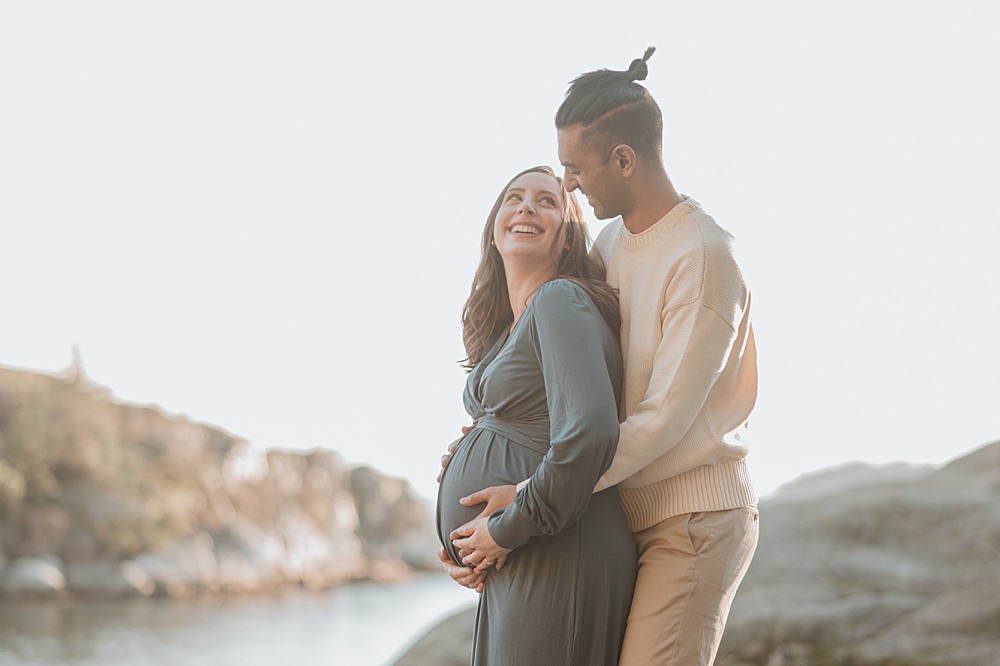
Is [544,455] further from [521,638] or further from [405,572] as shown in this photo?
[405,572]

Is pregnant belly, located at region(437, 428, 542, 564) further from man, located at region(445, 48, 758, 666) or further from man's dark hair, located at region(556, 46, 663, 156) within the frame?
man's dark hair, located at region(556, 46, 663, 156)

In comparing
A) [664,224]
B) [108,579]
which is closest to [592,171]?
[664,224]

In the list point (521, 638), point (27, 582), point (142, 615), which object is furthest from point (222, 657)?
point (521, 638)

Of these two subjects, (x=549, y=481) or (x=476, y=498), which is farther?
(x=476, y=498)

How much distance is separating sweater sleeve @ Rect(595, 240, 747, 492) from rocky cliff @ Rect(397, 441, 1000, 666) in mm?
2573

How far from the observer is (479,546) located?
7.30ft

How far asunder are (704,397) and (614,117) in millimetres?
616

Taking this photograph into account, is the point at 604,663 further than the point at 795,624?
No

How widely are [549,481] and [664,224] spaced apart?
63cm

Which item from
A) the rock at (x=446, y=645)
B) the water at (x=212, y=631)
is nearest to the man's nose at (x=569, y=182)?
the rock at (x=446, y=645)

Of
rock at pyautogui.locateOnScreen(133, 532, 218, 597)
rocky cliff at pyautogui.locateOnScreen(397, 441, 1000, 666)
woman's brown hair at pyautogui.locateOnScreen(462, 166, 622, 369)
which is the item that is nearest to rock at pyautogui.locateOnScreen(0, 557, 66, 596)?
rock at pyautogui.locateOnScreen(133, 532, 218, 597)

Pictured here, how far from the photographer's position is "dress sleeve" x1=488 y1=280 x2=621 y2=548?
2.06m

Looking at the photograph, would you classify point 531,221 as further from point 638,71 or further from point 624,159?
point 638,71

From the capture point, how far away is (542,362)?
7.26 feet
